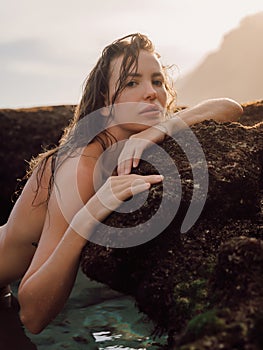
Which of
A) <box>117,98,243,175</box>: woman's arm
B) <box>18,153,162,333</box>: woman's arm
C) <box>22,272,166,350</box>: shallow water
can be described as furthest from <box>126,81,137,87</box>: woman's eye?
<box>22,272,166,350</box>: shallow water

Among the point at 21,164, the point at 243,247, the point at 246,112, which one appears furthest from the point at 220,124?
the point at 21,164

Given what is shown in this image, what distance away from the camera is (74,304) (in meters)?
5.99

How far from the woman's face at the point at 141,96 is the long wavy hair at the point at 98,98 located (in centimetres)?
5

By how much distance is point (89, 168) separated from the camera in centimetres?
383

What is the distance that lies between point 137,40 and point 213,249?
197 cm

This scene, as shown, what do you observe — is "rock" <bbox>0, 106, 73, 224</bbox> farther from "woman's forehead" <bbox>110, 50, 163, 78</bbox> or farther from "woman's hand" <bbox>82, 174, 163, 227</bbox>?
"woman's hand" <bbox>82, 174, 163, 227</bbox>

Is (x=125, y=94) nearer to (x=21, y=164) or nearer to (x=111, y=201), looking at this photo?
(x=111, y=201)

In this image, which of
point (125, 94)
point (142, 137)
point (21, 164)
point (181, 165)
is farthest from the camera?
point (21, 164)

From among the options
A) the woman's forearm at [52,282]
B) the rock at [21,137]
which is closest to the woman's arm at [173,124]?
the woman's forearm at [52,282]

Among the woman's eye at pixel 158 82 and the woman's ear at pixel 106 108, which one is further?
the woman's ear at pixel 106 108

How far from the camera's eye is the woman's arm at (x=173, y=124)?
3.59 meters

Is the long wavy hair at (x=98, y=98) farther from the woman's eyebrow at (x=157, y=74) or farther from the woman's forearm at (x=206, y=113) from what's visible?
the woman's forearm at (x=206, y=113)

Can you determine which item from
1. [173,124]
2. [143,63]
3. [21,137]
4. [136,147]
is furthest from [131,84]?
[21,137]

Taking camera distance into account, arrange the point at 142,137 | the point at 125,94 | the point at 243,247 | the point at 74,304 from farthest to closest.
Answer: the point at 74,304 < the point at 125,94 < the point at 142,137 < the point at 243,247
